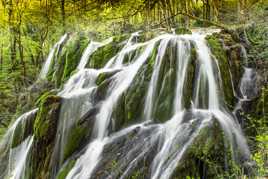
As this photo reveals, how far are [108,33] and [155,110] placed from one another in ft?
23.3

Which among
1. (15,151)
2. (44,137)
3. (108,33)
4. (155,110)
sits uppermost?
(108,33)

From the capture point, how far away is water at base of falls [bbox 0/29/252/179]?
249 inches

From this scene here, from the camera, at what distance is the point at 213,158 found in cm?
584

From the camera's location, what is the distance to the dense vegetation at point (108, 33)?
4.76 m

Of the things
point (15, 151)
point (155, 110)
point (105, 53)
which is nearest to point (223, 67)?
point (155, 110)

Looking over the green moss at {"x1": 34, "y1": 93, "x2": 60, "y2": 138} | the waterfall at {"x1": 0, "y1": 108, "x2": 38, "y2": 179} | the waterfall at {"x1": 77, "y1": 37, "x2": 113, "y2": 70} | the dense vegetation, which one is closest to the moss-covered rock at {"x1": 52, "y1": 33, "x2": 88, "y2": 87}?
the dense vegetation

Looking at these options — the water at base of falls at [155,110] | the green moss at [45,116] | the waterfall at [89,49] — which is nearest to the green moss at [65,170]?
the water at base of falls at [155,110]

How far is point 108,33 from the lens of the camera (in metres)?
14.0

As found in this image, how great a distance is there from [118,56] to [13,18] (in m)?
5.98

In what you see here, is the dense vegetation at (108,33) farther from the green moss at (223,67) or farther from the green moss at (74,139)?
the green moss at (74,139)

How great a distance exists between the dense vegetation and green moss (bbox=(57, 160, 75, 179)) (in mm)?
1785

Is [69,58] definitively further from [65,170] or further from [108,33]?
[65,170]

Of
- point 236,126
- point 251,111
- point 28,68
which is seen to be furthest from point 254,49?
point 28,68

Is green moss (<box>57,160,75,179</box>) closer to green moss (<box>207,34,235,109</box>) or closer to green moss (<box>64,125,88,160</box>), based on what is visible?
green moss (<box>64,125,88,160</box>)
